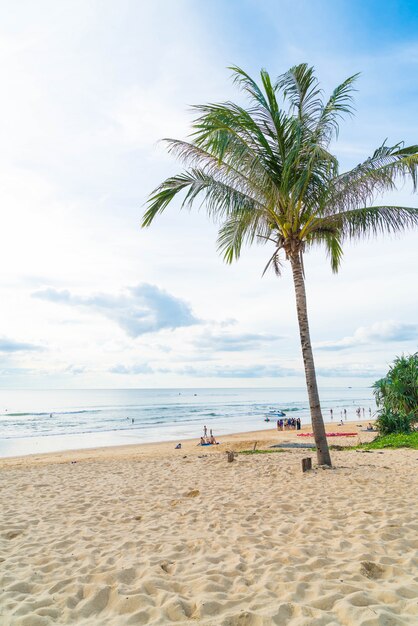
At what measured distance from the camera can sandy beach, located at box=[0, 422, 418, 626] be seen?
2.92 metres

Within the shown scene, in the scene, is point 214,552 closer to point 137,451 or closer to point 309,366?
point 309,366

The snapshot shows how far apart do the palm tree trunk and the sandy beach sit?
95 centimetres

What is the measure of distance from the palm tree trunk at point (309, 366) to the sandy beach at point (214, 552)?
0.95 m

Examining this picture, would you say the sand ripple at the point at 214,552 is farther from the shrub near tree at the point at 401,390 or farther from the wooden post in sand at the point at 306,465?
the shrub near tree at the point at 401,390

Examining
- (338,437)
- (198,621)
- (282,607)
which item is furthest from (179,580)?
(338,437)

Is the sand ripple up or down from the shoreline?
up

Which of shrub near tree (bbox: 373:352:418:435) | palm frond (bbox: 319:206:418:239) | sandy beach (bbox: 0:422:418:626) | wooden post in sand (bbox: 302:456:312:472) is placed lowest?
sandy beach (bbox: 0:422:418:626)

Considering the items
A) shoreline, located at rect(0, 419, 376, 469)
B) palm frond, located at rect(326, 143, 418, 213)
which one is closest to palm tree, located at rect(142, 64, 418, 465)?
palm frond, located at rect(326, 143, 418, 213)

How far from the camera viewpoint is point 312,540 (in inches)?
169

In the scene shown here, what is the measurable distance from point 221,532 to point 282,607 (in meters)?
1.91

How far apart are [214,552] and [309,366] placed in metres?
5.19

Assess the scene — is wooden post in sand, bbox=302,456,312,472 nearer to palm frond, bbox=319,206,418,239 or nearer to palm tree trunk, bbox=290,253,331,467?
palm tree trunk, bbox=290,253,331,467

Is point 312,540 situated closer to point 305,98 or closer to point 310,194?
point 310,194

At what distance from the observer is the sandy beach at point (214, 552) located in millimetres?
2918
